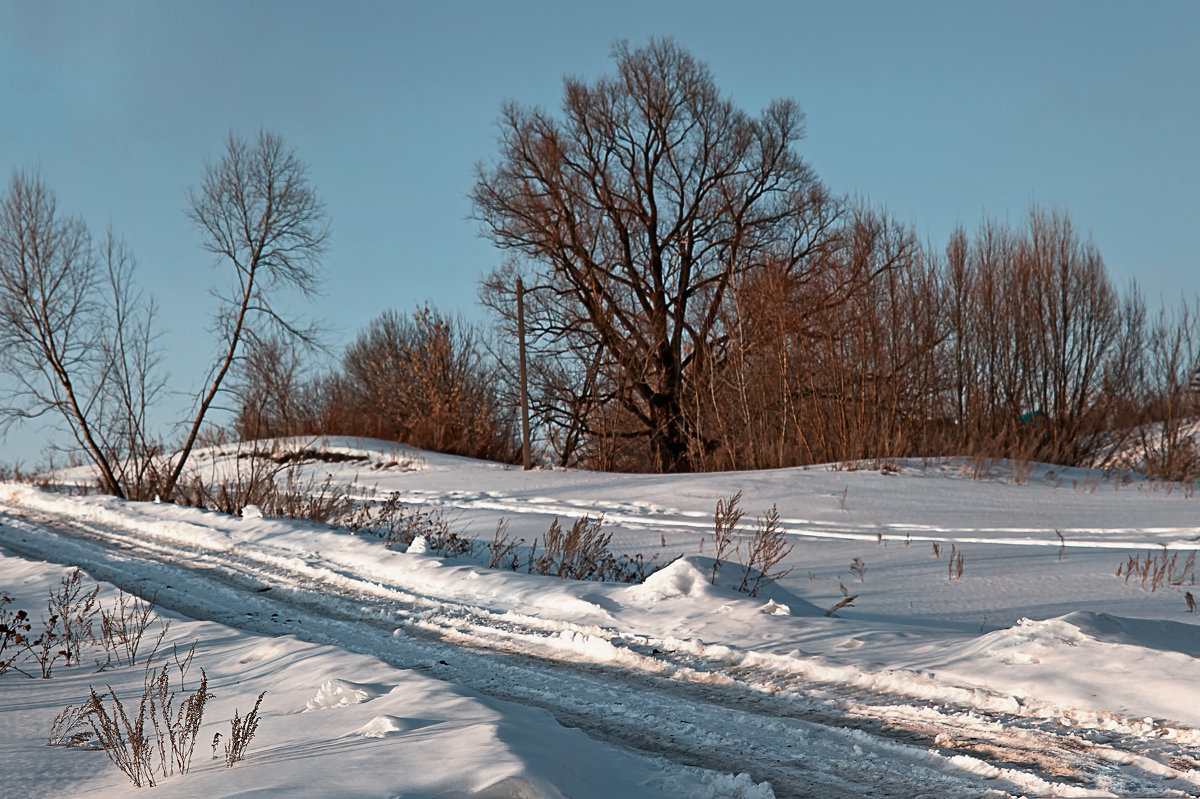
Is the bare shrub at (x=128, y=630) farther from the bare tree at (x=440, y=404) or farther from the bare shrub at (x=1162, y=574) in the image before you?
the bare tree at (x=440, y=404)

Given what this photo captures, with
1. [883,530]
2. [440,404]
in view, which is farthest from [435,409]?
[883,530]

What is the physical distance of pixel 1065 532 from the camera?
10398 millimetres

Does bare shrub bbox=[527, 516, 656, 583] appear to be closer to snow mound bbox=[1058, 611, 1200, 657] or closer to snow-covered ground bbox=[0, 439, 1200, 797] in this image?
snow-covered ground bbox=[0, 439, 1200, 797]

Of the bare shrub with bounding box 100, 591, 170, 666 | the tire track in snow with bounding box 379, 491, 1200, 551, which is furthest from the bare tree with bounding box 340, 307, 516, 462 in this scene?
the bare shrub with bounding box 100, 591, 170, 666

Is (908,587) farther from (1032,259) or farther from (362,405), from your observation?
(362,405)

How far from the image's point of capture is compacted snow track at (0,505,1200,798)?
3.19 metres

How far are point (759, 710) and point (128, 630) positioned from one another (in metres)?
4.65

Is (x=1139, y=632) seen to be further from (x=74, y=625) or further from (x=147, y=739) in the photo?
(x=74, y=625)

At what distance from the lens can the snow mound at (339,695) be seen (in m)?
3.92

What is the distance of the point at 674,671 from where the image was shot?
4785 mm

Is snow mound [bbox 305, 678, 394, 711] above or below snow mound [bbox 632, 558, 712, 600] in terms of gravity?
below

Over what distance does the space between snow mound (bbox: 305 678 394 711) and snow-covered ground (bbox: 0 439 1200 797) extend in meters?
0.02

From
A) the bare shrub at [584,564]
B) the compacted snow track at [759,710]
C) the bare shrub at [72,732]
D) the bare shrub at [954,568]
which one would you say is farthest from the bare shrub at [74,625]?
the bare shrub at [954,568]

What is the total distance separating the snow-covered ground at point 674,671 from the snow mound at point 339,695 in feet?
0.06
